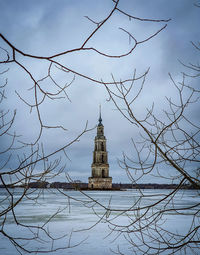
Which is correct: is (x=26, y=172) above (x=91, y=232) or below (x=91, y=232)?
above

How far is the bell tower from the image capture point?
235 feet

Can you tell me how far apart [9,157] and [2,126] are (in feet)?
0.67

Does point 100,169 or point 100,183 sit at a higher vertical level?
point 100,169

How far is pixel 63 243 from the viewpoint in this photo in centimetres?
796

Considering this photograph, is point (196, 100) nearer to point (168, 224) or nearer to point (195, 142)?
point (195, 142)

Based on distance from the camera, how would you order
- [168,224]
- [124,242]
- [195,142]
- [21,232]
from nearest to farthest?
[195,142], [124,242], [21,232], [168,224]

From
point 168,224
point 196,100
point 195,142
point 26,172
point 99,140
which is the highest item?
point 99,140

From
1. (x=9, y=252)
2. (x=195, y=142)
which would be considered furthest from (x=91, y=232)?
(x=195, y=142)

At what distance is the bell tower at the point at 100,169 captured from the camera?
71625 mm

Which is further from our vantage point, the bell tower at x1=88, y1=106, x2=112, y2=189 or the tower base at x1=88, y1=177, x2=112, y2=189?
the bell tower at x1=88, y1=106, x2=112, y2=189

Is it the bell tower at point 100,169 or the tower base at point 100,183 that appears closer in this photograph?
the tower base at point 100,183

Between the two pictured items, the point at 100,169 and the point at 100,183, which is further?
the point at 100,169

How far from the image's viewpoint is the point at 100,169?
7188cm

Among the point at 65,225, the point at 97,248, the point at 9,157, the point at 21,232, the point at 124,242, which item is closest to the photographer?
the point at 9,157
